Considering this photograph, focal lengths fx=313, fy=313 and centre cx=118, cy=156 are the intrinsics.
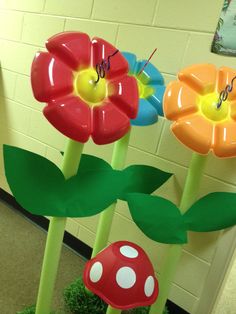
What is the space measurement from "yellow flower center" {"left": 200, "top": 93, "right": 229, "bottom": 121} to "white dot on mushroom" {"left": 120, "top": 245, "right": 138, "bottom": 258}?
0.42 m

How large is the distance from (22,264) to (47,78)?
0.98 m

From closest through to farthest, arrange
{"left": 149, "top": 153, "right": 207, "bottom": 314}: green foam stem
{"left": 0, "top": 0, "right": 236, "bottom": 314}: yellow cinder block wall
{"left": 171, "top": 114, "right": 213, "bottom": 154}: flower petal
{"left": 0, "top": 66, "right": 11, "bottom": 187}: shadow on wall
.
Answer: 1. {"left": 171, "top": 114, "right": 213, "bottom": 154}: flower petal
2. {"left": 149, "top": 153, "right": 207, "bottom": 314}: green foam stem
3. {"left": 0, "top": 0, "right": 236, "bottom": 314}: yellow cinder block wall
4. {"left": 0, "top": 66, "right": 11, "bottom": 187}: shadow on wall

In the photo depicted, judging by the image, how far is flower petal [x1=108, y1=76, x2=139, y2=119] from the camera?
785 millimetres

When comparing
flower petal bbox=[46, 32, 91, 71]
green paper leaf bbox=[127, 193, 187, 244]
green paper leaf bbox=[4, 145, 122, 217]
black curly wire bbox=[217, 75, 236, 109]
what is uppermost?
flower petal bbox=[46, 32, 91, 71]

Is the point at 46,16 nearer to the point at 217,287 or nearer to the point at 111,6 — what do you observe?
the point at 111,6

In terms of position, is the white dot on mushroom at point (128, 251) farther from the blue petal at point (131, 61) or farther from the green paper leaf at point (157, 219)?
the blue petal at point (131, 61)

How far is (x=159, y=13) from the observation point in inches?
44.6

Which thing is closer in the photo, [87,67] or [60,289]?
[87,67]

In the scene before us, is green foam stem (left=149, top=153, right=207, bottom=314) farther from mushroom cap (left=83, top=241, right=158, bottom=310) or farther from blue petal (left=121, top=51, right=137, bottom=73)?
blue petal (left=121, top=51, right=137, bottom=73)

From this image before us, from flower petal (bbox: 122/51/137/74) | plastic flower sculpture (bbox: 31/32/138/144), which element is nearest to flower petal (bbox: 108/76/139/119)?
plastic flower sculpture (bbox: 31/32/138/144)

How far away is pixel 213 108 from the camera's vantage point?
0.85 metres

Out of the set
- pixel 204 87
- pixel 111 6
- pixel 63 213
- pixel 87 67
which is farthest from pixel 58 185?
pixel 111 6

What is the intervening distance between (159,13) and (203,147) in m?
0.60

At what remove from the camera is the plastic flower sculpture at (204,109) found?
0.81 metres
